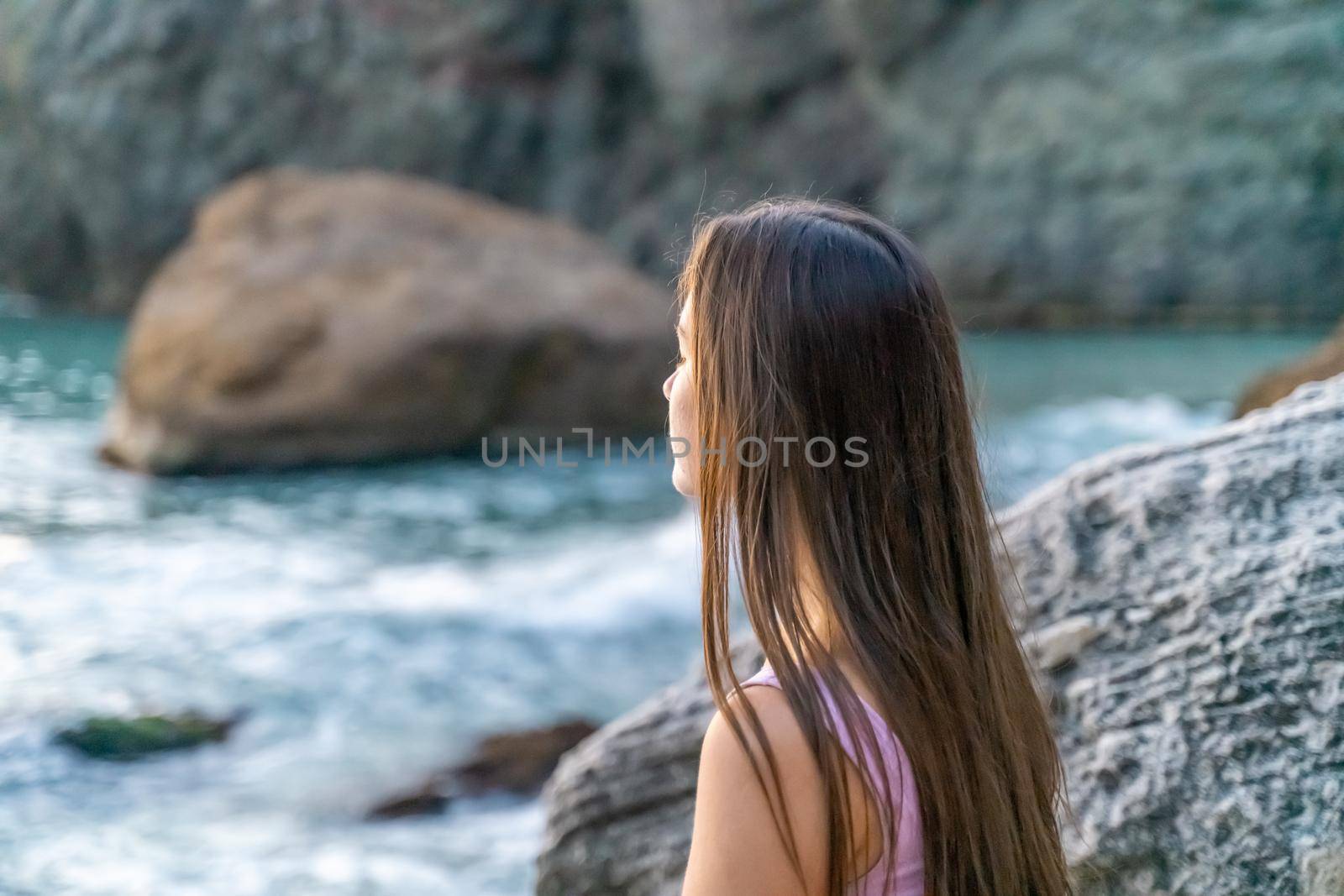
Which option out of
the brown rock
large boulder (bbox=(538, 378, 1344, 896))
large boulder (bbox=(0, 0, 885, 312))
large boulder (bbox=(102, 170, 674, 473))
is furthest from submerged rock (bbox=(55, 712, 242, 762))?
large boulder (bbox=(0, 0, 885, 312))

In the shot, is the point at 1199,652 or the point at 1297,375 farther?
the point at 1297,375

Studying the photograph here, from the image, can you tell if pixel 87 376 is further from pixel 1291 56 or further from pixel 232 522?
pixel 1291 56

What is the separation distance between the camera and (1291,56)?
9.67 metres

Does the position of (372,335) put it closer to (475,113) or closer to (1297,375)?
(1297,375)

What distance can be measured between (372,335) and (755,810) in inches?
200

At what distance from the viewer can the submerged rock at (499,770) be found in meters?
2.81

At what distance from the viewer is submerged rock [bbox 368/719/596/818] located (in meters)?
2.81

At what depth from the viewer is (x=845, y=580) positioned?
958mm

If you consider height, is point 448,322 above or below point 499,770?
above

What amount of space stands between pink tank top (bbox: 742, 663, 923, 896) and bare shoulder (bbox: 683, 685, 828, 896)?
4 cm

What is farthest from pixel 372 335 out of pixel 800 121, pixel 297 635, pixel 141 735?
pixel 800 121

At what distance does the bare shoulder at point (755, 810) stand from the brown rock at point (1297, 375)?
2727 millimetres

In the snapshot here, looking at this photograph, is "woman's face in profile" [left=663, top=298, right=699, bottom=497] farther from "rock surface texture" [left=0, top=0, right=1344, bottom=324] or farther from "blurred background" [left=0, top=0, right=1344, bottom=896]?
"rock surface texture" [left=0, top=0, right=1344, bottom=324]

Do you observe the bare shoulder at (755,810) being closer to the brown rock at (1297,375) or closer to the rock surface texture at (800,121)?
the brown rock at (1297,375)
